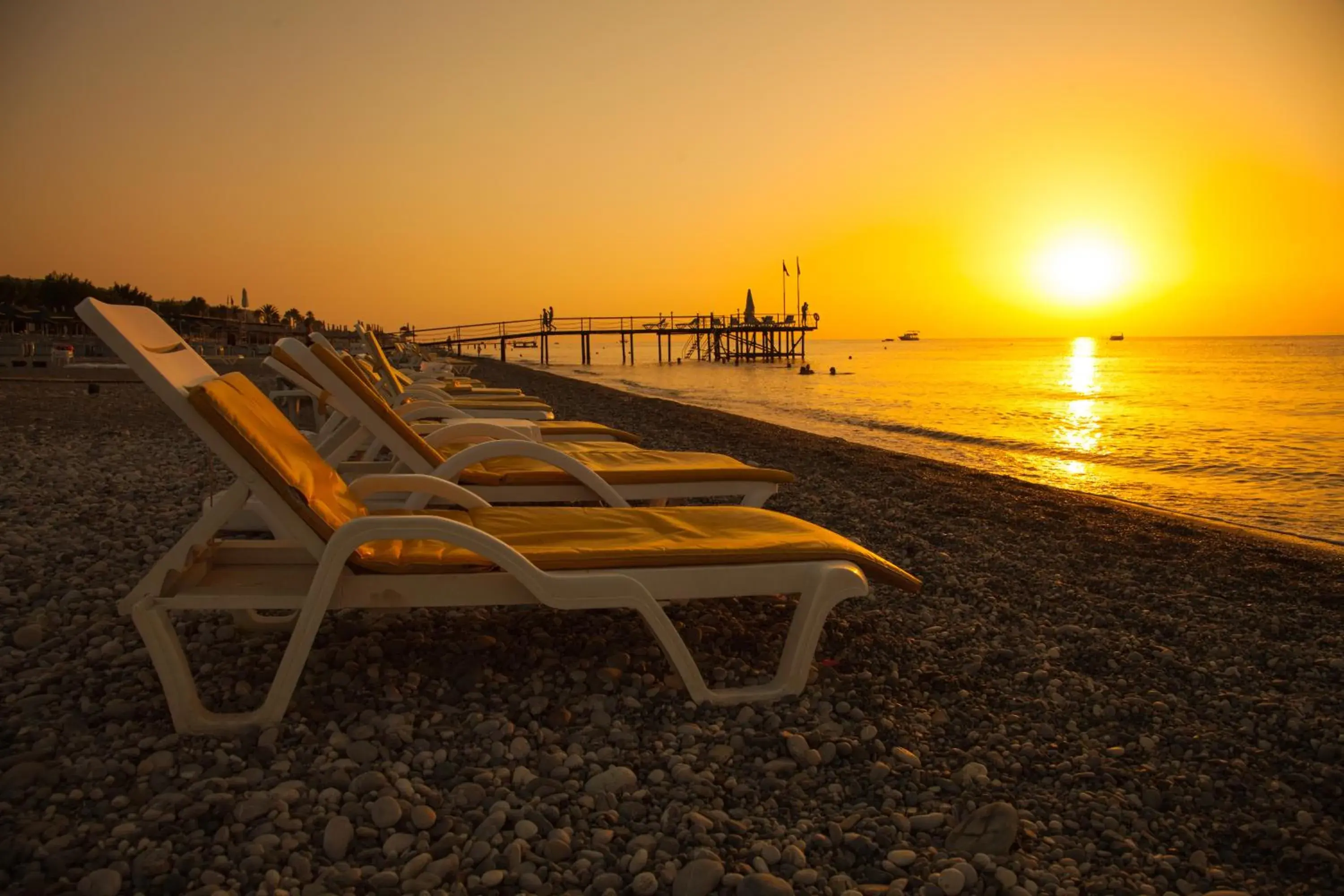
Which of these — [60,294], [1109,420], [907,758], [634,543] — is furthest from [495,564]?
[60,294]

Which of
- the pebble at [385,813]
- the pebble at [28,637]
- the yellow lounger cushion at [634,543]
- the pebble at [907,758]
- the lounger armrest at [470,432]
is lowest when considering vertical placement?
the pebble at [907,758]

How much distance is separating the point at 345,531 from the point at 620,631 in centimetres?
117

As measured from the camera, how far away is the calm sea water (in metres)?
9.12

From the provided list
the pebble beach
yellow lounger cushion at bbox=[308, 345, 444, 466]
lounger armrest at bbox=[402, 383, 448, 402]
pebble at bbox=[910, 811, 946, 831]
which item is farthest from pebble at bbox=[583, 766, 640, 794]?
lounger armrest at bbox=[402, 383, 448, 402]

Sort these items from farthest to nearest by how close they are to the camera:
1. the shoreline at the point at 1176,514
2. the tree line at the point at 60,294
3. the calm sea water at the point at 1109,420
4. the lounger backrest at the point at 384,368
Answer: the tree line at the point at 60,294 < the calm sea water at the point at 1109,420 < the lounger backrest at the point at 384,368 < the shoreline at the point at 1176,514

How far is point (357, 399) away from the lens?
362 cm

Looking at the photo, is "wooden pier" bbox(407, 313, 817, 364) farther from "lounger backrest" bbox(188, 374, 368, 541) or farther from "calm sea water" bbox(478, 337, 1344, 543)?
"lounger backrest" bbox(188, 374, 368, 541)

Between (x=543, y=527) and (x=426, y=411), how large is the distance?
3.06 m

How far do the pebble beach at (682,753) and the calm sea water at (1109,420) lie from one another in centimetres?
497

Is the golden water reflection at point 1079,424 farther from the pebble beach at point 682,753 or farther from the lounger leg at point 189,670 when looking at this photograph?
the lounger leg at point 189,670

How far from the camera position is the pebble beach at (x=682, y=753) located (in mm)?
1780

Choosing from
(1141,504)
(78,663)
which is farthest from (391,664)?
(1141,504)

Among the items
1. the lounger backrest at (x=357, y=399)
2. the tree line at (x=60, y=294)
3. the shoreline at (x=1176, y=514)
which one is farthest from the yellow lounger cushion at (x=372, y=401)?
the tree line at (x=60, y=294)

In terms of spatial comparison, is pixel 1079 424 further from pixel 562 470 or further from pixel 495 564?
pixel 495 564
